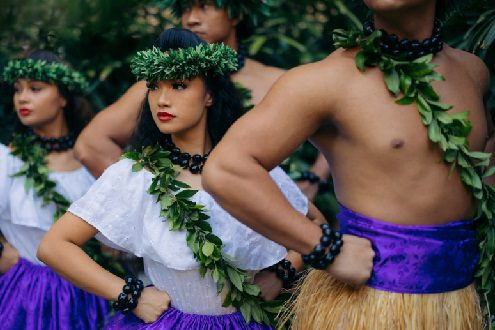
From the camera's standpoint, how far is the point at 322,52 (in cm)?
512

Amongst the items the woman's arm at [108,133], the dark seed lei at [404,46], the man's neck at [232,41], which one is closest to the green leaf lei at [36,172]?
the woman's arm at [108,133]

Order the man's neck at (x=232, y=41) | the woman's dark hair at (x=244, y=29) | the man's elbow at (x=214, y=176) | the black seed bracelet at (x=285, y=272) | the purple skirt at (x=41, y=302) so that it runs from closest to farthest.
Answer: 1. the man's elbow at (x=214, y=176)
2. the black seed bracelet at (x=285, y=272)
3. the purple skirt at (x=41, y=302)
4. the man's neck at (x=232, y=41)
5. the woman's dark hair at (x=244, y=29)

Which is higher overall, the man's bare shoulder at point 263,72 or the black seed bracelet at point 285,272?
the man's bare shoulder at point 263,72

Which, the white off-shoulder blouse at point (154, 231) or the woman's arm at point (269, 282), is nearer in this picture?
the white off-shoulder blouse at point (154, 231)

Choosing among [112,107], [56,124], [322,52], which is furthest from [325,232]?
[322,52]

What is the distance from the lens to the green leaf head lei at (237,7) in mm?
3549

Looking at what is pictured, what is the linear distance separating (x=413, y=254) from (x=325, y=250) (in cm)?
25

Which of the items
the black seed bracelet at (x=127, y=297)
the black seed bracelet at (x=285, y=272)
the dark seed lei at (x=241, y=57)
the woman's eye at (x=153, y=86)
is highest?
the woman's eye at (x=153, y=86)

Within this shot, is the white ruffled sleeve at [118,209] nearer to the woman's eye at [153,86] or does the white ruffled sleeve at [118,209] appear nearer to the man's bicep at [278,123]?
the woman's eye at [153,86]

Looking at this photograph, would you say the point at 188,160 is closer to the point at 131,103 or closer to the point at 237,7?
the point at 131,103

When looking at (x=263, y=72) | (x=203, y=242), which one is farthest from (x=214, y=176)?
(x=263, y=72)

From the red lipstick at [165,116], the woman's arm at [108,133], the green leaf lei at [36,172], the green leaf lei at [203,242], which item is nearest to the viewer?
the green leaf lei at [203,242]

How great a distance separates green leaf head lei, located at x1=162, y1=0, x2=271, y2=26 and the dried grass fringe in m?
1.75

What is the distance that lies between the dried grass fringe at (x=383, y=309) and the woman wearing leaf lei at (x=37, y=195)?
4.20 feet
